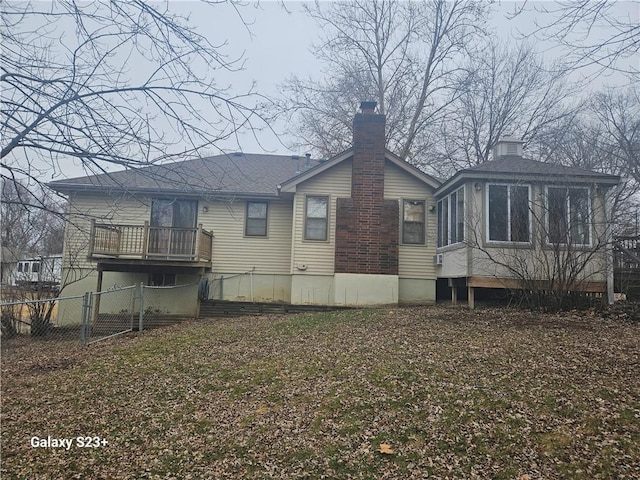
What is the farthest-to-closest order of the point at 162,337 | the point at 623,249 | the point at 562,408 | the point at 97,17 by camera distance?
the point at 623,249, the point at 162,337, the point at 562,408, the point at 97,17

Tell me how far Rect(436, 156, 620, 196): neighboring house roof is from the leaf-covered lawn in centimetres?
382

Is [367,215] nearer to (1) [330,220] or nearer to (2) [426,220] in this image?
(1) [330,220]

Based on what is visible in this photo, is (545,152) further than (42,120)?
Yes

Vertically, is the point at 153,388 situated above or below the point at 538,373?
below

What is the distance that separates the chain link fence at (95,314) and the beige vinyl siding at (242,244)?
1.53 metres

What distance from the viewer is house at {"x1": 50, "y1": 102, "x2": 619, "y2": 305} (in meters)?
12.2

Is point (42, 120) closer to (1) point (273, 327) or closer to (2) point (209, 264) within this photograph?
(1) point (273, 327)

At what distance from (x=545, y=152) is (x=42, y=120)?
2306 centimetres

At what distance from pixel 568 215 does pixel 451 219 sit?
9.86 ft

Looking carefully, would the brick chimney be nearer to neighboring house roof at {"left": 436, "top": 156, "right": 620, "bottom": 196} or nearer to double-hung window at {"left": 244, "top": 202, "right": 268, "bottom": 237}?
neighboring house roof at {"left": 436, "top": 156, "right": 620, "bottom": 196}

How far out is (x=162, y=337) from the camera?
9430 mm

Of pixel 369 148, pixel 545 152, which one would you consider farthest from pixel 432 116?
pixel 369 148

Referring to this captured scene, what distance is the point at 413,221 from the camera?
13555 mm

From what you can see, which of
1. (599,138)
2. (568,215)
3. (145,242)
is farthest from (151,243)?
(599,138)
